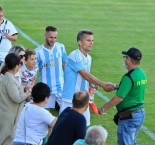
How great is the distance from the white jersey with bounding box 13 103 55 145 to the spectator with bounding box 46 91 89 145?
0.54m

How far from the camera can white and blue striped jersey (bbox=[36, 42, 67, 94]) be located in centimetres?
1161

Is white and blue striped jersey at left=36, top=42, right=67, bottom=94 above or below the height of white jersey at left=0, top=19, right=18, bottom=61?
below

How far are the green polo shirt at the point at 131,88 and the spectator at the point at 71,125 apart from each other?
1537mm

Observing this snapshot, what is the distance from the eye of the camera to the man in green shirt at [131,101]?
30.0ft

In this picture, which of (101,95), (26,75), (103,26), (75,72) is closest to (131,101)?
(75,72)

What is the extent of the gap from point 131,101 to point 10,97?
5.95 ft

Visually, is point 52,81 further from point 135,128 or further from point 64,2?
point 64,2

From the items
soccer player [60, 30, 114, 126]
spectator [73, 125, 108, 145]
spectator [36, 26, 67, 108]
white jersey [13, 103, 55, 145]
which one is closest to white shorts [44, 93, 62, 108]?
spectator [36, 26, 67, 108]

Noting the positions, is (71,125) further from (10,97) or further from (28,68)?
(28,68)

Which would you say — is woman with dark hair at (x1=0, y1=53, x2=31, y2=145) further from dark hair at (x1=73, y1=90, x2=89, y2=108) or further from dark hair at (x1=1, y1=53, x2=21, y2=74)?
dark hair at (x1=73, y1=90, x2=89, y2=108)

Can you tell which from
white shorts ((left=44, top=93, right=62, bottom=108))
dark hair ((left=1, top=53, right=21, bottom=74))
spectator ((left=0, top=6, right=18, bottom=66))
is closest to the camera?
dark hair ((left=1, top=53, right=21, bottom=74))

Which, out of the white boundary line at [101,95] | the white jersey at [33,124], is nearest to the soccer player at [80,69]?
the white boundary line at [101,95]

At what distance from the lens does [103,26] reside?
21375 millimetres

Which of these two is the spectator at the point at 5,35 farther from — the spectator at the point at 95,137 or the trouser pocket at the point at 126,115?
the spectator at the point at 95,137
